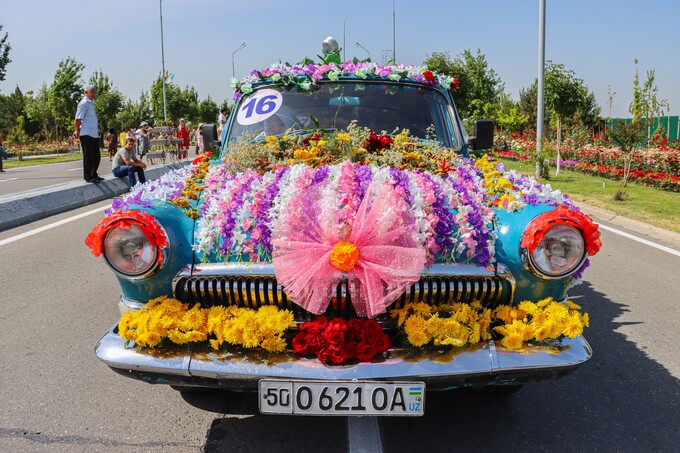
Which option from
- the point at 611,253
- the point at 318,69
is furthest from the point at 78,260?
the point at 611,253

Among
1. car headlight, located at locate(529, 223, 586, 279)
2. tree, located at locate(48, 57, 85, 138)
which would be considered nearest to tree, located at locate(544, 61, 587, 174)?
car headlight, located at locate(529, 223, 586, 279)

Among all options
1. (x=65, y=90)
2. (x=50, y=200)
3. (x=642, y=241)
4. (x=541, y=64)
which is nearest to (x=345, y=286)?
(x=642, y=241)

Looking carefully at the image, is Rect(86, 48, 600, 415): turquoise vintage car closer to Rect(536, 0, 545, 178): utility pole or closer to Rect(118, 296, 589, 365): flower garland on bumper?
Rect(118, 296, 589, 365): flower garland on bumper

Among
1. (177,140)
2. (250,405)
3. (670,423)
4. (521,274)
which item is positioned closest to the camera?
(521,274)

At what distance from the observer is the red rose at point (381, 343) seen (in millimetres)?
2494

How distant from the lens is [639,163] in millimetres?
16922

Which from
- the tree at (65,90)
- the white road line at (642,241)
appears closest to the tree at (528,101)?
the tree at (65,90)

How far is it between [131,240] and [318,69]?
90.0 inches

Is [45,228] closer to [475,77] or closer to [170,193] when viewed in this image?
[170,193]

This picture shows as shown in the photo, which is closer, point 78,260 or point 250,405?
point 250,405

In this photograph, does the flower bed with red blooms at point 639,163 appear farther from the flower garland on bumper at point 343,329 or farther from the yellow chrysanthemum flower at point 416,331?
the yellow chrysanthemum flower at point 416,331

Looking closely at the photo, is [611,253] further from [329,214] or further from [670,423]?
[329,214]

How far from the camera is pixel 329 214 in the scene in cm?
268

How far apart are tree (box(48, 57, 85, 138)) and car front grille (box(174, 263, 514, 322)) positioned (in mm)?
42652
